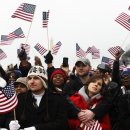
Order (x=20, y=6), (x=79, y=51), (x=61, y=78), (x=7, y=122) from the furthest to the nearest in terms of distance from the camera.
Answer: (x=79, y=51) → (x=20, y=6) → (x=61, y=78) → (x=7, y=122)

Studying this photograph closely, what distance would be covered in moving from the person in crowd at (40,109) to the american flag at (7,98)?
31 centimetres

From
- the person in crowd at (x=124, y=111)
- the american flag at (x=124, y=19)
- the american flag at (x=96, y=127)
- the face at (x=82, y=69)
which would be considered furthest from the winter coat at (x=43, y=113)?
the american flag at (x=124, y=19)

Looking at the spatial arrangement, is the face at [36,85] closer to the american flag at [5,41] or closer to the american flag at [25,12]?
the american flag at [25,12]

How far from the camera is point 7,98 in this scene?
6879mm

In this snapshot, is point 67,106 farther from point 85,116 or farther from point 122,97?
point 122,97

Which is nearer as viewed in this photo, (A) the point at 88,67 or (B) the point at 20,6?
(A) the point at 88,67

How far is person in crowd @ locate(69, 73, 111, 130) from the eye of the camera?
Result: 24.1 ft

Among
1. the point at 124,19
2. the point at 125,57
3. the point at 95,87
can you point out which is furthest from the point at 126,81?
the point at 124,19

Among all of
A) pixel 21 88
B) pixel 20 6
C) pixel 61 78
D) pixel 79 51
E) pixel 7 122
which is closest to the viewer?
pixel 7 122

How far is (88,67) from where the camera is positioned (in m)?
9.16

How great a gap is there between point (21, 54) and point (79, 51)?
9741 millimetres

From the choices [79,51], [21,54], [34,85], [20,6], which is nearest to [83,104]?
[34,85]

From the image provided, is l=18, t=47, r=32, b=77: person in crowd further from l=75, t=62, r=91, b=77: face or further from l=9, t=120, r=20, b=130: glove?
l=9, t=120, r=20, b=130: glove

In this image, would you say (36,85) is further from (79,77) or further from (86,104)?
(79,77)
